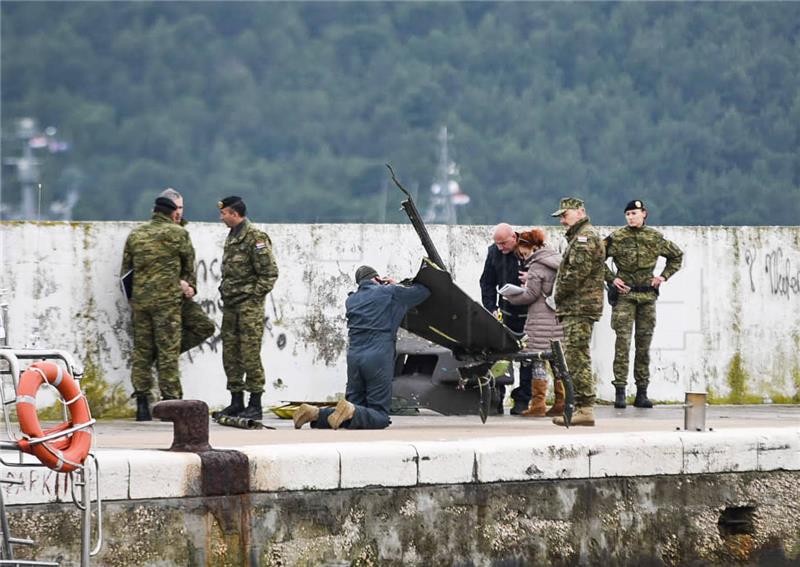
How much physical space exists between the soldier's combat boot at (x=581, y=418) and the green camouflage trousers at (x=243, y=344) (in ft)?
9.28

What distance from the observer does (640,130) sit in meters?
87.6

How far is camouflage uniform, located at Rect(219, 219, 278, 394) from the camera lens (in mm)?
14867

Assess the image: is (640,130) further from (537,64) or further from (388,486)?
(388,486)

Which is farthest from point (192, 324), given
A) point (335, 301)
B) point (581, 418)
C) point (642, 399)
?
point (642, 399)

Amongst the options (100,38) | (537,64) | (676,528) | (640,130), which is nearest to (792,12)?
(640,130)

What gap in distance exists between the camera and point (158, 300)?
15117 millimetres

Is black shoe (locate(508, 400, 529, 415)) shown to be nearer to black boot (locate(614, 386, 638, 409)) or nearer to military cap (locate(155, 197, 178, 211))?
black boot (locate(614, 386, 638, 409))

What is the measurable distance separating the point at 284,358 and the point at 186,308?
144 cm

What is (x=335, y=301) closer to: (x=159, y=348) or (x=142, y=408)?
(x=159, y=348)

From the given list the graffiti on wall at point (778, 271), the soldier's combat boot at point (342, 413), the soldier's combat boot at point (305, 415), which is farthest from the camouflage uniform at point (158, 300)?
the graffiti on wall at point (778, 271)

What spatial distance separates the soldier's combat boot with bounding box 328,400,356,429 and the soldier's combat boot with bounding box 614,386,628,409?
4650 millimetres

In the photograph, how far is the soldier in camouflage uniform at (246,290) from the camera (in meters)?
14.9

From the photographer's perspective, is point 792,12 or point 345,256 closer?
point 345,256

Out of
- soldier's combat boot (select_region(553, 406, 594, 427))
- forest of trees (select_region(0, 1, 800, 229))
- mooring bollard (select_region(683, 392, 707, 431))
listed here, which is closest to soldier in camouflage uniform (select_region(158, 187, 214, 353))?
soldier's combat boot (select_region(553, 406, 594, 427))
